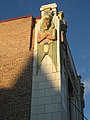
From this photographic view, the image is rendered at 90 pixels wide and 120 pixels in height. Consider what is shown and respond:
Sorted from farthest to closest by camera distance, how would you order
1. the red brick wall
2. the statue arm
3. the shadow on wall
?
the statue arm < the red brick wall < the shadow on wall

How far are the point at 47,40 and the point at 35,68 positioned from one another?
82.7 inches

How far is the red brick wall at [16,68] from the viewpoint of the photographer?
19203mm

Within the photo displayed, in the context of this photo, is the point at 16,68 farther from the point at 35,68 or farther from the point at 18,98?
the point at 18,98

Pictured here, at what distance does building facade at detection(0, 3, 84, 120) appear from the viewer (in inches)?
738

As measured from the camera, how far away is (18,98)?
64.2ft

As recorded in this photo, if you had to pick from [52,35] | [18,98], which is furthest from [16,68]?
[52,35]

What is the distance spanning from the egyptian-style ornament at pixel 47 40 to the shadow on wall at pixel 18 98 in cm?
102

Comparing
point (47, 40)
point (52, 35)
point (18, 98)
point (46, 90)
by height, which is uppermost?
point (52, 35)

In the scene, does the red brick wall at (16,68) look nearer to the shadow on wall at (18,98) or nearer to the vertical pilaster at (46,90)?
the shadow on wall at (18,98)

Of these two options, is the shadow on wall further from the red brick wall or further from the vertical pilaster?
the vertical pilaster

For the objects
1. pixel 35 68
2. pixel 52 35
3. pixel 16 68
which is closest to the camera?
pixel 35 68

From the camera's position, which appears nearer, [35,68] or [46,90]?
[46,90]

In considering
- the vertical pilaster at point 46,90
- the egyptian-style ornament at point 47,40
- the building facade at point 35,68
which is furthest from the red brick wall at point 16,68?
the egyptian-style ornament at point 47,40

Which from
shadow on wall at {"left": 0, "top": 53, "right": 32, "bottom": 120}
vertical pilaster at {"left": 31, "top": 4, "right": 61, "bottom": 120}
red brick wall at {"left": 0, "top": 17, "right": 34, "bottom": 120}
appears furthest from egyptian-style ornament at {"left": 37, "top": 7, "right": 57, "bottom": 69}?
shadow on wall at {"left": 0, "top": 53, "right": 32, "bottom": 120}
